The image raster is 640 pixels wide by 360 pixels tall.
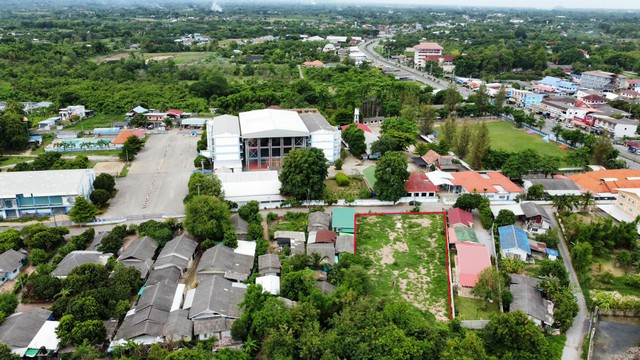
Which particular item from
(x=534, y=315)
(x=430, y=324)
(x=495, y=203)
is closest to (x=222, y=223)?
(x=430, y=324)

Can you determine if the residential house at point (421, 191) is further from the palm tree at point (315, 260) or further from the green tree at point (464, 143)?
the palm tree at point (315, 260)

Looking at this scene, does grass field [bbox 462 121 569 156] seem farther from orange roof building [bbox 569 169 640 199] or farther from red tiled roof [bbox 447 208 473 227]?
red tiled roof [bbox 447 208 473 227]

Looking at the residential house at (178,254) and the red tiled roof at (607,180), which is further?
the red tiled roof at (607,180)

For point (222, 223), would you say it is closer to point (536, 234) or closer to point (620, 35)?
point (536, 234)

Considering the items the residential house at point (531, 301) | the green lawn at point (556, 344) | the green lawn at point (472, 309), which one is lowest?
the green lawn at point (556, 344)

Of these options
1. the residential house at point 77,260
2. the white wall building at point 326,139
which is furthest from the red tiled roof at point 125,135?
the residential house at point 77,260

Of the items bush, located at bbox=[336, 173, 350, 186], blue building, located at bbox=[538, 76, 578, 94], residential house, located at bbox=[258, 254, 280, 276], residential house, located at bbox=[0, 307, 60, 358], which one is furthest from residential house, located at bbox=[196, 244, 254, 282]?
blue building, located at bbox=[538, 76, 578, 94]
